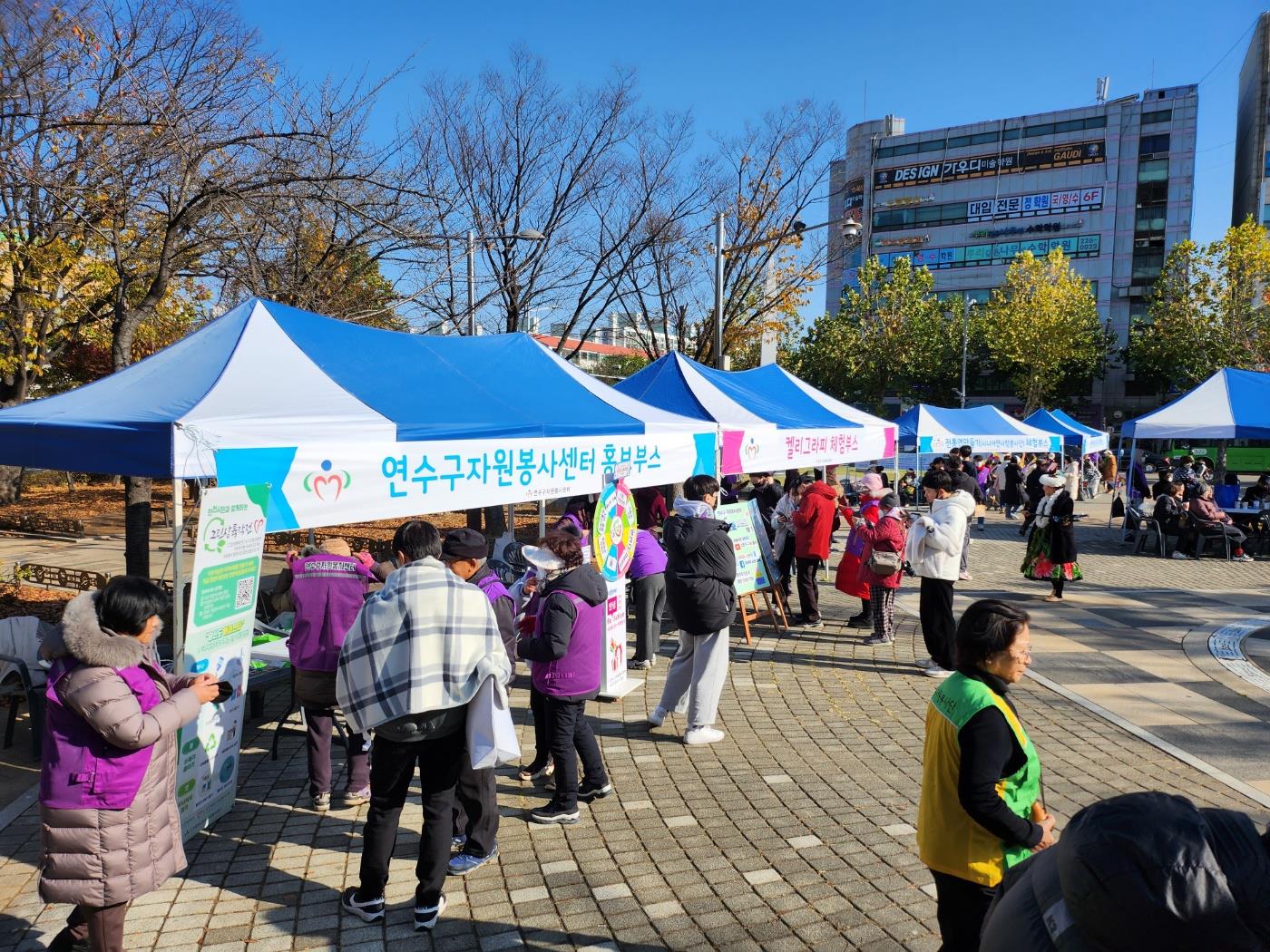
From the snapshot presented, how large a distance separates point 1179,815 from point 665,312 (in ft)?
64.0

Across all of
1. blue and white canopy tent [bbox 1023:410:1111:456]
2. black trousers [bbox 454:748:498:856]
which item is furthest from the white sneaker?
blue and white canopy tent [bbox 1023:410:1111:456]

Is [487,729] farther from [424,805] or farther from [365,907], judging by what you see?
[365,907]

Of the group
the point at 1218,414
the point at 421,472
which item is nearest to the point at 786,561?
the point at 421,472

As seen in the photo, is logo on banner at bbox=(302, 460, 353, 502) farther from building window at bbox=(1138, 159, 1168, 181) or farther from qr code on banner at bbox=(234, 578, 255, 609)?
building window at bbox=(1138, 159, 1168, 181)

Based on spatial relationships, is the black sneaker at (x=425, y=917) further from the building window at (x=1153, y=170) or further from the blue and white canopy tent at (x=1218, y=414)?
the building window at (x=1153, y=170)

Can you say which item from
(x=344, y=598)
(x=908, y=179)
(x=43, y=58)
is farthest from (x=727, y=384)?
(x=908, y=179)

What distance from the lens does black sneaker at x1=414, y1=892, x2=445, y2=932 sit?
11.3 ft

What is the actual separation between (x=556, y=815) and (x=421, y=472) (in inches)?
87.9

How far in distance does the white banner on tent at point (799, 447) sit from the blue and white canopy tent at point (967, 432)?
7762mm

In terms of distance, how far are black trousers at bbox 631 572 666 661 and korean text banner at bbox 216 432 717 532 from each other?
0.89m

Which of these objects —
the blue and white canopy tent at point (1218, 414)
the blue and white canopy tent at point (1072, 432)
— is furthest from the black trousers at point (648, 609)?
the blue and white canopy tent at point (1072, 432)

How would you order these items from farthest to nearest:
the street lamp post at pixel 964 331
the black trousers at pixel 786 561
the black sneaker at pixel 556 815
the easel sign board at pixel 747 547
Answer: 1. the street lamp post at pixel 964 331
2. the black trousers at pixel 786 561
3. the easel sign board at pixel 747 547
4. the black sneaker at pixel 556 815

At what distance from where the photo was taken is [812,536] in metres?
9.09

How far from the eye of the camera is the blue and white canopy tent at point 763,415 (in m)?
9.56
